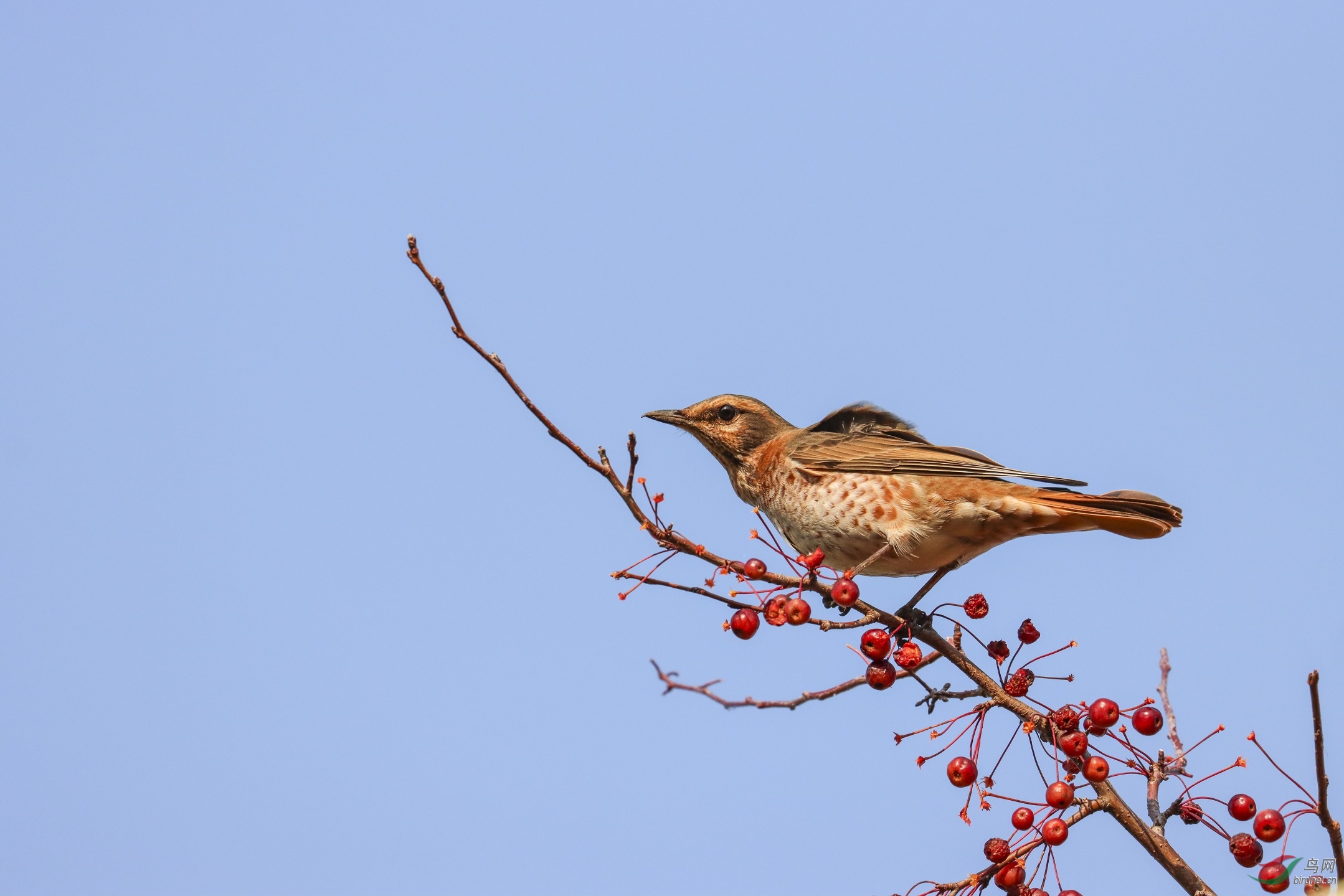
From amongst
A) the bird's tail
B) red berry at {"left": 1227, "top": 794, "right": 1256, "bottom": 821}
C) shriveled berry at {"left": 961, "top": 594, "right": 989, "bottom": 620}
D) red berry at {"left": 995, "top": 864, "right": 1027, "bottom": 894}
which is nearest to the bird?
the bird's tail

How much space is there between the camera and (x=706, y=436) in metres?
7.90

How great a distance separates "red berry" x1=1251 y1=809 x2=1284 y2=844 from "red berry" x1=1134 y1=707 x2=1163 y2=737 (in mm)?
560

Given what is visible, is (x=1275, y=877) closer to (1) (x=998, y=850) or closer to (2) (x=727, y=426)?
(1) (x=998, y=850)

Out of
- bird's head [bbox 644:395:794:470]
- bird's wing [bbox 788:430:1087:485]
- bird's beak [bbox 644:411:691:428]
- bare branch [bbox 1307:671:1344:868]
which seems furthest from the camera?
bird's head [bbox 644:395:794:470]

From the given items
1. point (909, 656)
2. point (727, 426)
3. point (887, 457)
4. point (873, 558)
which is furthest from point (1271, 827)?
Result: point (727, 426)

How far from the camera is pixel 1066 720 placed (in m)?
4.41

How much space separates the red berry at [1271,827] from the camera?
405cm

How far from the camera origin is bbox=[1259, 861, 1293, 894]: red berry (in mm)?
3902

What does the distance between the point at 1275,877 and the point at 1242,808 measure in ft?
1.25

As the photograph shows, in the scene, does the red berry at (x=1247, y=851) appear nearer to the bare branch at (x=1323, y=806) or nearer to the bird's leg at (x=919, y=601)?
the bare branch at (x=1323, y=806)

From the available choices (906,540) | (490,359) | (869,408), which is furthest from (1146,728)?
(869,408)

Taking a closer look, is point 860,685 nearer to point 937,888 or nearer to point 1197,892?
point 937,888

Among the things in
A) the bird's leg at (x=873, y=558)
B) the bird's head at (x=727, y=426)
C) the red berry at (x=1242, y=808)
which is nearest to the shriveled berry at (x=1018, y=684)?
the red berry at (x=1242, y=808)

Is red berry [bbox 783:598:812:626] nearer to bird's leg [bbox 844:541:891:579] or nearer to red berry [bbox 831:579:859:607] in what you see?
red berry [bbox 831:579:859:607]
